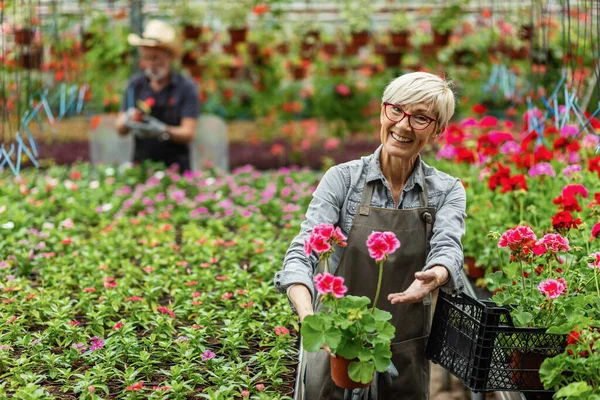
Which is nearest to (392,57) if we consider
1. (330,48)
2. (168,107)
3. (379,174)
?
(330,48)

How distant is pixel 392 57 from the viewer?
8.29 m

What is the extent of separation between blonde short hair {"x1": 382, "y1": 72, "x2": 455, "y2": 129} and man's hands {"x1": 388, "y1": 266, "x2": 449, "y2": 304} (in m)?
0.42

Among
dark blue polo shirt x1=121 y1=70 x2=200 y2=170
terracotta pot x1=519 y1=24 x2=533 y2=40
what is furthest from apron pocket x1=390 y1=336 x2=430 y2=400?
terracotta pot x1=519 y1=24 x2=533 y2=40

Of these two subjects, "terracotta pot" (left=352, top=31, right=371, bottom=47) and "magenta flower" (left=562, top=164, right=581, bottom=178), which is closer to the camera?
"magenta flower" (left=562, top=164, right=581, bottom=178)

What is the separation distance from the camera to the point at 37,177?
6.08 m

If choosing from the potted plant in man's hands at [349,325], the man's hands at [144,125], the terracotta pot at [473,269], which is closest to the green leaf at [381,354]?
the potted plant in man's hands at [349,325]

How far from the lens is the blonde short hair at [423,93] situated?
7.48ft

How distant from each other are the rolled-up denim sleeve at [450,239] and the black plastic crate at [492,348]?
6 cm

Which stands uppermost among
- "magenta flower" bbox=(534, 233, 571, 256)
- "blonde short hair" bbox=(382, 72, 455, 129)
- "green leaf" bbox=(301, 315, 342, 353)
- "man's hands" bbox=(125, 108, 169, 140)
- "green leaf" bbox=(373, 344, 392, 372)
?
"blonde short hair" bbox=(382, 72, 455, 129)

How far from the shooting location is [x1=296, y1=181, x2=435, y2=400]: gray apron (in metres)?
2.38

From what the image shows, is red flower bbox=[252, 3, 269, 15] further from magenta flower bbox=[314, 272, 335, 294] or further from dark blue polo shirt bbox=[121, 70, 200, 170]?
magenta flower bbox=[314, 272, 335, 294]

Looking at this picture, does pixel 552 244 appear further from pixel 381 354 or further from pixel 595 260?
pixel 381 354

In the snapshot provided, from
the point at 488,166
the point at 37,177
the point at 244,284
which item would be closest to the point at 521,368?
the point at 244,284

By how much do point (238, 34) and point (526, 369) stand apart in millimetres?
6221
